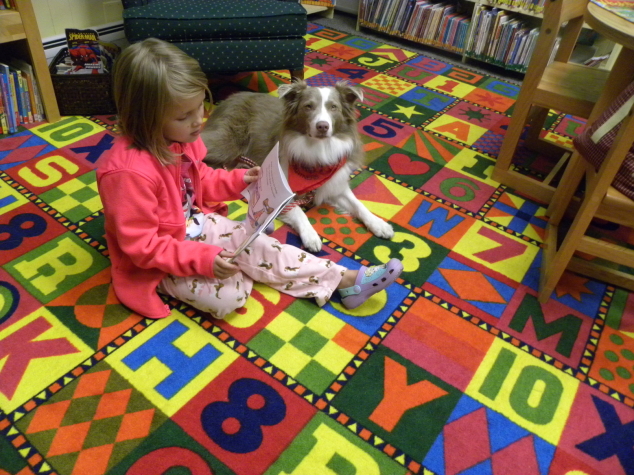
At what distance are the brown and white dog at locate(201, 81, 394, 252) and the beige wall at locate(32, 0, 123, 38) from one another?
5.13 ft

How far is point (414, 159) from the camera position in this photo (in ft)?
8.26

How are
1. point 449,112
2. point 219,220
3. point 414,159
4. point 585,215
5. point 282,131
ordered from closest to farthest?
point 585,215 → point 219,220 → point 282,131 → point 414,159 → point 449,112

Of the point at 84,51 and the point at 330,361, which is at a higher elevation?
the point at 84,51

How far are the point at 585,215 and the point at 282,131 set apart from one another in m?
1.23

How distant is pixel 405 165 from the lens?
8.08 feet

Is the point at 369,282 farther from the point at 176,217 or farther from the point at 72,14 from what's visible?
the point at 72,14

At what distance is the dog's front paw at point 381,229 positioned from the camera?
1977mm

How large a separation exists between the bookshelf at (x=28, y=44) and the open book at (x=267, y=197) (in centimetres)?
168

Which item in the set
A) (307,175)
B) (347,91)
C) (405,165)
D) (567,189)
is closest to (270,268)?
(307,175)

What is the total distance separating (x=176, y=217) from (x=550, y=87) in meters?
1.79

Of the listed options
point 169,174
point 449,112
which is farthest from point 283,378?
point 449,112

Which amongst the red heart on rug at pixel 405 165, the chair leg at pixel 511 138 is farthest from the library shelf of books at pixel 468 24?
the red heart on rug at pixel 405 165

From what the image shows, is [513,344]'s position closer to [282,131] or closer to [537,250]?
[537,250]

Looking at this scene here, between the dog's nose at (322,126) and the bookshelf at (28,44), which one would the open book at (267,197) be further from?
the bookshelf at (28,44)
